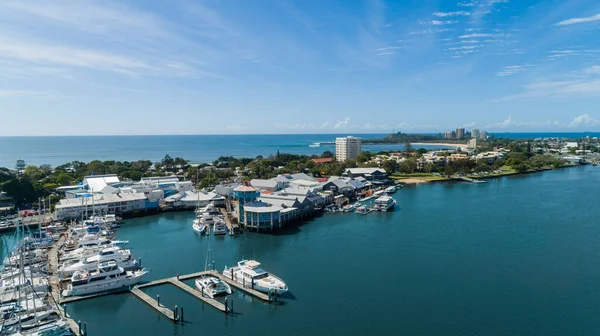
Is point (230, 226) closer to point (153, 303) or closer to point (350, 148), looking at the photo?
point (153, 303)


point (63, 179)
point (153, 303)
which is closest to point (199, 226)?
point (153, 303)

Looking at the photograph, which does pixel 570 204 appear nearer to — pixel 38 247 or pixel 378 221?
pixel 378 221

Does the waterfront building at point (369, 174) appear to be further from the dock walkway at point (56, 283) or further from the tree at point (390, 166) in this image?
the dock walkway at point (56, 283)

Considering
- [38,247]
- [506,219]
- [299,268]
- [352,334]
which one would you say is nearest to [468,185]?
[506,219]

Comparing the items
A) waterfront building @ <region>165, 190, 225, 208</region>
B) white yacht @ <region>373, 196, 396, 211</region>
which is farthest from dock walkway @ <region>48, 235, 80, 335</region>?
white yacht @ <region>373, 196, 396, 211</region>

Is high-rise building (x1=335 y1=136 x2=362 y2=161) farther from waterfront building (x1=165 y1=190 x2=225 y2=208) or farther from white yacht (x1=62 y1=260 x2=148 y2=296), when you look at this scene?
white yacht (x1=62 y1=260 x2=148 y2=296)

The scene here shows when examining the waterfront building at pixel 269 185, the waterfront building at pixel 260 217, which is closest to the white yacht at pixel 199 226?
the waterfront building at pixel 260 217

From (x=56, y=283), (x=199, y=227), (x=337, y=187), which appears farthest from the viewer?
(x=337, y=187)
